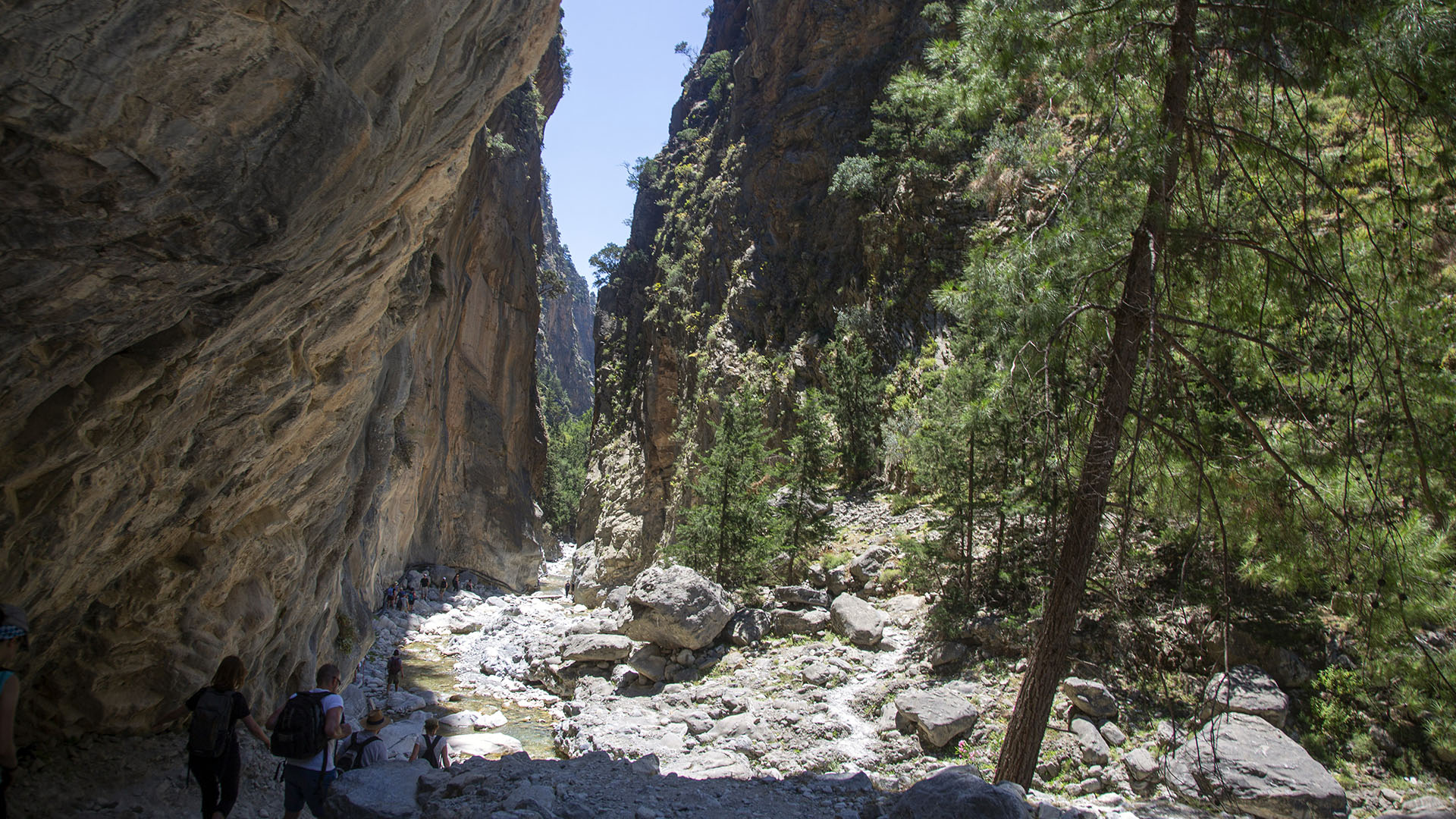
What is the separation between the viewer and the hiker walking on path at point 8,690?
11.5ft

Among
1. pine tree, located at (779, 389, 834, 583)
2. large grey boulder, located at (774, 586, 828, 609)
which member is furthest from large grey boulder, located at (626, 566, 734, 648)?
pine tree, located at (779, 389, 834, 583)

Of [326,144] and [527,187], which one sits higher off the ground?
[527,187]

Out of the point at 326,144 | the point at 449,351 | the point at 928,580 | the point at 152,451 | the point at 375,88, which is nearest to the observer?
the point at 326,144

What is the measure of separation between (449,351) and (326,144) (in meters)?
26.7

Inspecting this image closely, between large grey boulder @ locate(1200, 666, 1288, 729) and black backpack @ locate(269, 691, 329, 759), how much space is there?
25.2 ft

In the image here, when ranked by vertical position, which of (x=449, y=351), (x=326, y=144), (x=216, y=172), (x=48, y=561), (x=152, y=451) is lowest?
(x=48, y=561)

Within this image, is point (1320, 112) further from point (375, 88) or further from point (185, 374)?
point (185, 374)

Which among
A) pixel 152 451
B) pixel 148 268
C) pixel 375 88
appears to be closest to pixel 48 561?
pixel 152 451

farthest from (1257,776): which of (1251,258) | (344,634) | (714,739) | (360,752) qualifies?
(344,634)

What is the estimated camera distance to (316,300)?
635cm

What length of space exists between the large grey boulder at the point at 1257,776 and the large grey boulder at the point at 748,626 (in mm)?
6861

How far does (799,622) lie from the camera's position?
12867 millimetres

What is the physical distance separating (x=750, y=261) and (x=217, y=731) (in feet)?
94.1

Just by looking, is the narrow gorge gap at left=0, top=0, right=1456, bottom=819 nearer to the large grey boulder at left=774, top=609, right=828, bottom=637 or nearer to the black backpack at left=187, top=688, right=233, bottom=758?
the large grey boulder at left=774, top=609, right=828, bottom=637
